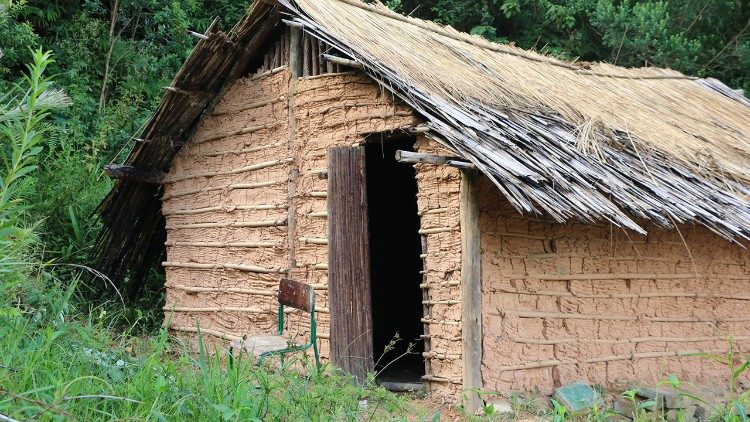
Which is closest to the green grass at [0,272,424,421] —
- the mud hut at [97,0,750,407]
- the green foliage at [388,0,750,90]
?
the mud hut at [97,0,750,407]

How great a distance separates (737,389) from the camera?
736cm

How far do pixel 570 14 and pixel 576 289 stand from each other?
28.8 feet

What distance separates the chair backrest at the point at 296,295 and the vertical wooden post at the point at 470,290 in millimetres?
1052

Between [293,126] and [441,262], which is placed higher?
[293,126]

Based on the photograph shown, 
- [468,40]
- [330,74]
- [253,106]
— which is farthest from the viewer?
[468,40]

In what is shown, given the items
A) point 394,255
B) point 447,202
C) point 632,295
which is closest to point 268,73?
point 447,202

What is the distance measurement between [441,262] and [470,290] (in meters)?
0.32

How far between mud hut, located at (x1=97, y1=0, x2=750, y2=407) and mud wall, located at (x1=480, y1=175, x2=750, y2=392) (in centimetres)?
2

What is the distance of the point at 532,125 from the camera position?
620cm

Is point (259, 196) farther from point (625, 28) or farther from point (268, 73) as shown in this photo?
point (625, 28)

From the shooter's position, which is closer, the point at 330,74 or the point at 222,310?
the point at 330,74

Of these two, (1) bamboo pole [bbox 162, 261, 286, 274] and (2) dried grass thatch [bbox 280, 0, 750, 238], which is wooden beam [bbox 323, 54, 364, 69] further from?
(1) bamboo pole [bbox 162, 261, 286, 274]

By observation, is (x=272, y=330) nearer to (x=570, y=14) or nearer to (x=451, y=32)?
(x=451, y=32)

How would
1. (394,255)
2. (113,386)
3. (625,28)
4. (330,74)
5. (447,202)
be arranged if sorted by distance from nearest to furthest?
1. (113,386)
2. (447,202)
3. (330,74)
4. (394,255)
5. (625,28)
